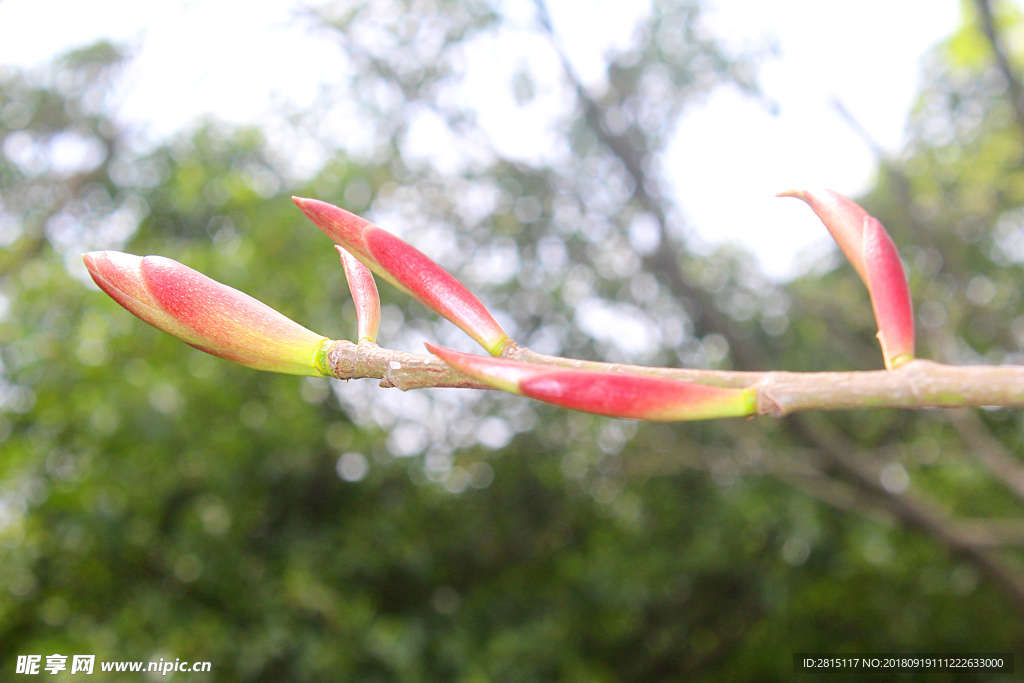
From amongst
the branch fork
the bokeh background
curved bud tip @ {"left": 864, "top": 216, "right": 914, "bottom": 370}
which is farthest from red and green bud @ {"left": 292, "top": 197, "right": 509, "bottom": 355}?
the bokeh background

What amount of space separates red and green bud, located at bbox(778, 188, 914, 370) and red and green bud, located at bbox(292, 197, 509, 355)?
0.14 m

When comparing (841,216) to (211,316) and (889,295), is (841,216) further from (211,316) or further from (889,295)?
(211,316)

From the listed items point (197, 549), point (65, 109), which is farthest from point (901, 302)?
point (65, 109)

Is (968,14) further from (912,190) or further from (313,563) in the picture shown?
(313,563)

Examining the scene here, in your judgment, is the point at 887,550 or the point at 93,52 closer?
the point at 887,550

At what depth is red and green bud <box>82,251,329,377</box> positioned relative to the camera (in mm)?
256

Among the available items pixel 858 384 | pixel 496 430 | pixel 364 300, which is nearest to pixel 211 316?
pixel 364 300

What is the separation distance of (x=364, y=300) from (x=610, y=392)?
0.50ft

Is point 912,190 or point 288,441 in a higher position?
point 912,190

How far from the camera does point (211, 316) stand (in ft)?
0.84

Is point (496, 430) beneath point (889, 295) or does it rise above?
beneath

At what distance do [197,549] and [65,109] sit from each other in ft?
6.50

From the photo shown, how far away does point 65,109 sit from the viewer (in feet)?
8.94

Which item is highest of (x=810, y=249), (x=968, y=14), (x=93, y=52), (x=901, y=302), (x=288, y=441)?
(x=968, y=14)
